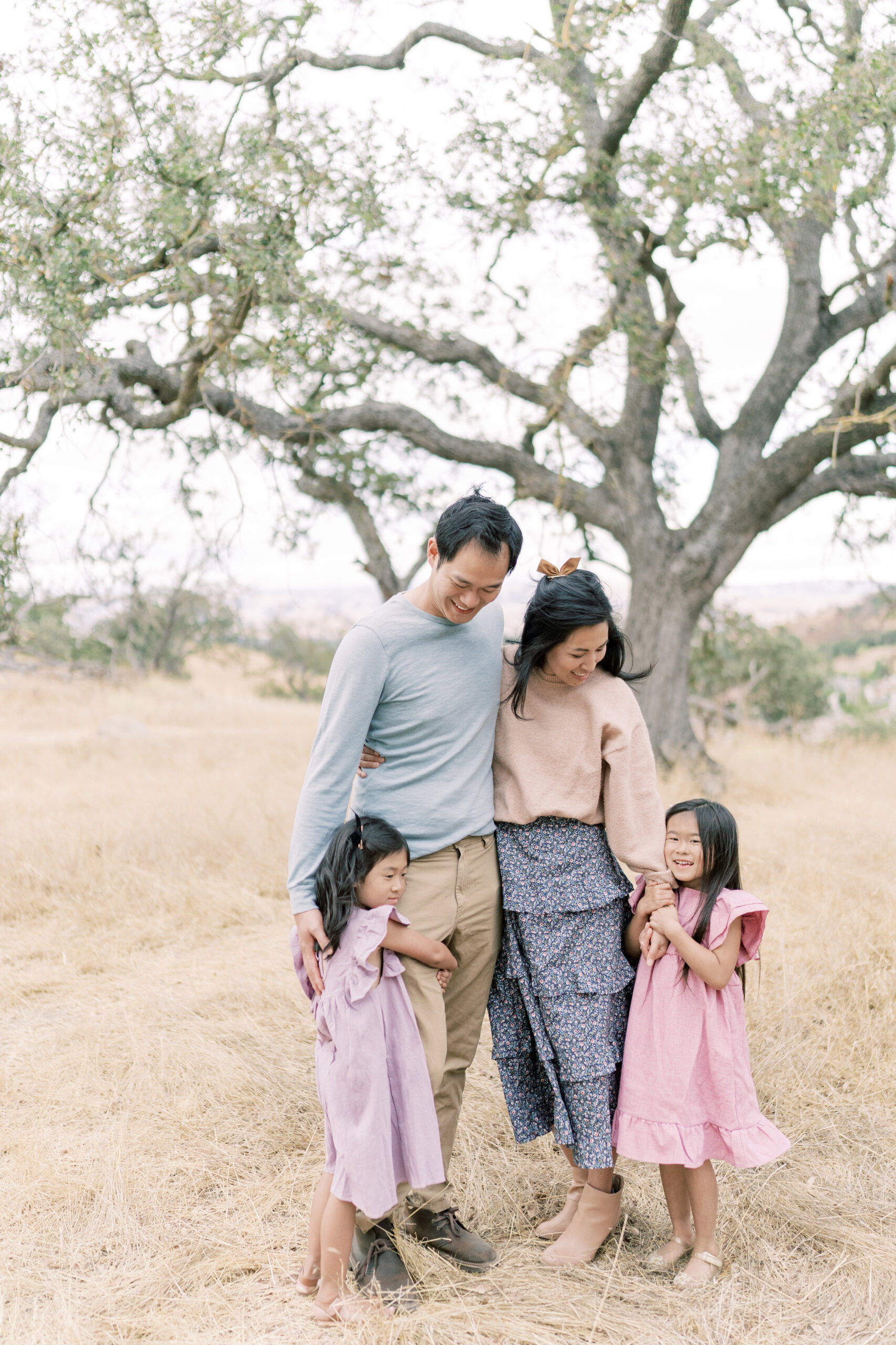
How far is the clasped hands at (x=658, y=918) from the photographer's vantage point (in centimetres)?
245

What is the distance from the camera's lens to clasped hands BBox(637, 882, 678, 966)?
2449 mm

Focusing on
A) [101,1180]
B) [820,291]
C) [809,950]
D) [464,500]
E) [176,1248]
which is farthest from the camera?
[820,291]

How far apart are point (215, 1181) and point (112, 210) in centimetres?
425

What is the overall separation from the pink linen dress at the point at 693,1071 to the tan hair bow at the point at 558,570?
0.82 m

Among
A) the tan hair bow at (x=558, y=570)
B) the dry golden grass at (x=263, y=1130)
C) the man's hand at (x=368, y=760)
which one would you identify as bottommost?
the dry golden grass at (x=263, y=1130)

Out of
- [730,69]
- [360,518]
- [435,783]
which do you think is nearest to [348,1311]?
[435,783]

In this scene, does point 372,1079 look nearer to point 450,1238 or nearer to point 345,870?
point 345,870

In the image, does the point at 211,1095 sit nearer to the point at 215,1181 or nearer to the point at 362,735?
the point at 215,1181

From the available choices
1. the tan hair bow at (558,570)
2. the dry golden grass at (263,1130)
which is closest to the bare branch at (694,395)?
the dry golden grass at (263,1130)

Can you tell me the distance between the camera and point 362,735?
2.35 m

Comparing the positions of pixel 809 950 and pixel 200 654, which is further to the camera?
pixel 200 654

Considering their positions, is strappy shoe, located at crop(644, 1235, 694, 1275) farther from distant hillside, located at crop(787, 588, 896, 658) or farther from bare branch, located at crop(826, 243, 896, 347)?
distant hillside, located at crop(787, 588, 896, 658)

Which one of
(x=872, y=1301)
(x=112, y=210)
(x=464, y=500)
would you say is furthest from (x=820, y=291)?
(x=872, y=1301)

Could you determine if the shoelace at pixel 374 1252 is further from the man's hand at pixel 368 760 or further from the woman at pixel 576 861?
the man's hand at pixel 368 760
